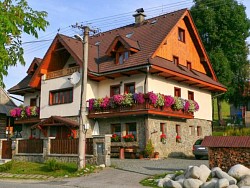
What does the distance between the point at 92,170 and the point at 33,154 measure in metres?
6.98

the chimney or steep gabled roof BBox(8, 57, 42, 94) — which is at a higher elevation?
the chimney

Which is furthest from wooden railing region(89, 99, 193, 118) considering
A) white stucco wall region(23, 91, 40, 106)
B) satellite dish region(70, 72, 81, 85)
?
white stucco wall region(23, 91, 40, 106)

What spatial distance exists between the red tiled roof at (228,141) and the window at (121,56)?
12.8 metres

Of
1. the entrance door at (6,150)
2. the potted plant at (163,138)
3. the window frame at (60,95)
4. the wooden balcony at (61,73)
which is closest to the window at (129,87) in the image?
the potted plant at (163,138)

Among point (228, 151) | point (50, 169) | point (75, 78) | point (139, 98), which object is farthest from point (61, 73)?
point (228, 151)

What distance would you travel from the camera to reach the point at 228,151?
555 inches

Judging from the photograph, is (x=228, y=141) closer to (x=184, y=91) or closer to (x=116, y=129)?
(x=116, y=129)

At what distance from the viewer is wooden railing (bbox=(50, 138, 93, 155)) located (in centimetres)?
1941

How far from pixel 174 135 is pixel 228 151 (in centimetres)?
1215

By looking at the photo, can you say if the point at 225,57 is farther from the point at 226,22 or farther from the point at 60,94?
the point at 60,94

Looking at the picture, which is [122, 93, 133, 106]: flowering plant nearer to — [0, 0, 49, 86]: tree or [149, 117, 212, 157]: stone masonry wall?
[149, 117, 212, 157]: stone masonry wall

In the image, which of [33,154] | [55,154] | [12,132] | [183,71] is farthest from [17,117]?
[183,71]

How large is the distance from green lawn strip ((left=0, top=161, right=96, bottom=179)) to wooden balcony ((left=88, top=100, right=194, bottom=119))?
5920mm

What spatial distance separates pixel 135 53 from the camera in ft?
85.1
